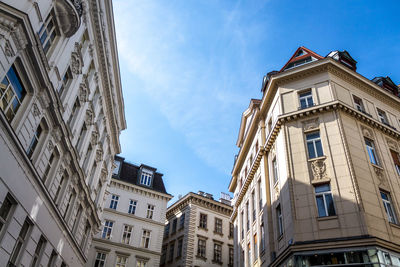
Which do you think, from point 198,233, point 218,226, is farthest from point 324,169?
point 218,226

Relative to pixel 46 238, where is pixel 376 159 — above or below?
above

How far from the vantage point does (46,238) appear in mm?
17891

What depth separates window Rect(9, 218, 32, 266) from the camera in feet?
48.9

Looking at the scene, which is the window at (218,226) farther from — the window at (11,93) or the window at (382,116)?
the window at (11,93)

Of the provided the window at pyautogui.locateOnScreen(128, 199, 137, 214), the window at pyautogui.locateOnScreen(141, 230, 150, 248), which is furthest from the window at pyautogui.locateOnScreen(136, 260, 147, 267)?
the window at pyautogui.locateOnScreen(128, 199, 137, 214)

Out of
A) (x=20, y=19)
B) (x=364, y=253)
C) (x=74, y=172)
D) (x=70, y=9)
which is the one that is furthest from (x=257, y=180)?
(x=20, y=19)

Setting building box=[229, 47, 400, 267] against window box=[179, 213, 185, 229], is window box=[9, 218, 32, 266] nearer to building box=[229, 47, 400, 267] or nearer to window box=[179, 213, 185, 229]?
building box=[229, 47, 400, 267]

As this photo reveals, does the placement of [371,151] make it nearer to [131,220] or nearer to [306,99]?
[306,99]

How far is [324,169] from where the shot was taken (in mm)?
21328

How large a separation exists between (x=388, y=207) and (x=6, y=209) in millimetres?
21436

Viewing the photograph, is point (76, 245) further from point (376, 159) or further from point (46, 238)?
→ point (376, 159)

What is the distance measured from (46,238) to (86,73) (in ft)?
36.7

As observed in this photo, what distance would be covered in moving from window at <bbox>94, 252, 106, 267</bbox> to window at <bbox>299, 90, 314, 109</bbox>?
27060 mm

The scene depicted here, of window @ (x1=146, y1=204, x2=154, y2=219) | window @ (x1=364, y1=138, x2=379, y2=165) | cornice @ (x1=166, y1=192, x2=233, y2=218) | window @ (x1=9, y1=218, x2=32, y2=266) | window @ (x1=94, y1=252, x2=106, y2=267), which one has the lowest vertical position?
window @ (x1=9, y1=218, x2=32, y2=266)
